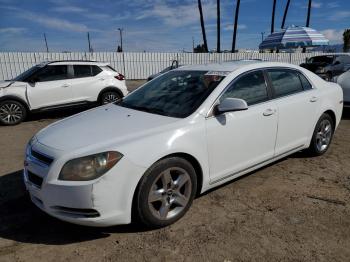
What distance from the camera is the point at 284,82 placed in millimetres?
4426

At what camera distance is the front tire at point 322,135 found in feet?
16.1

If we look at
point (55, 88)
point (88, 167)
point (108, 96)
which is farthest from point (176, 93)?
point (108, 96)

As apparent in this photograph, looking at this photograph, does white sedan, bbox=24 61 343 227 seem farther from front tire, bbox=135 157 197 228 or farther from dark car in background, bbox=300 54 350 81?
dark car in background, bbox=300 54 350 81

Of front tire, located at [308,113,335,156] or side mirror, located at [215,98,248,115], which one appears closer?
side mirror, located at [215,98,248,115]

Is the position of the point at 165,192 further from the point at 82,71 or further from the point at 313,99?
the point at 82,71

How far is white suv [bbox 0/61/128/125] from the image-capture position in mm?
8438

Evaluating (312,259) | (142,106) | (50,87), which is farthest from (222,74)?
(50,87)

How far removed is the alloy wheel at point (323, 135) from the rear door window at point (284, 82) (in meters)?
0.78

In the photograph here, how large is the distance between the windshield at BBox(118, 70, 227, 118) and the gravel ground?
43.1 inches

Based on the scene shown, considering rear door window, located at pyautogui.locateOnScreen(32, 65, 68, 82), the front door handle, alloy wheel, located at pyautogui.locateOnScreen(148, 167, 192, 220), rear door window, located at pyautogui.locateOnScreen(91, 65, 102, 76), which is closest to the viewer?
alloy wheel, located at pyautogui.locateOnScreen(148, 167, 192, 220)

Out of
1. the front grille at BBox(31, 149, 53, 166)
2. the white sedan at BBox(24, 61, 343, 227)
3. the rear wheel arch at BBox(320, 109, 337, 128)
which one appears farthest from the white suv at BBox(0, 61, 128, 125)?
the rear wheel arch at BBox(320, 109, 337, 128)

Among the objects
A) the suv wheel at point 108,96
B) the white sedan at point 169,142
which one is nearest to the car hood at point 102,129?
the white sedan at point 169,142

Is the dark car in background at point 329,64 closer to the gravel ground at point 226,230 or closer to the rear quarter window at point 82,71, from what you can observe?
the rear quarter window at point 82,71

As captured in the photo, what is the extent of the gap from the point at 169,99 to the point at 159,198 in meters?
1.22
